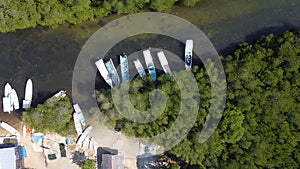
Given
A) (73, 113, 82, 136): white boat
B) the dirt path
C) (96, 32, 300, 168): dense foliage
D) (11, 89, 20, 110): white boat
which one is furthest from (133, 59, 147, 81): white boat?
(11, 89, 20, 110): white boat

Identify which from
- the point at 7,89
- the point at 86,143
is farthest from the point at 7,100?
the point at 86,143

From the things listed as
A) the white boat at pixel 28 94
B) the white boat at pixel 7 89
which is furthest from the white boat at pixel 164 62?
the white boat at pixel 7 89

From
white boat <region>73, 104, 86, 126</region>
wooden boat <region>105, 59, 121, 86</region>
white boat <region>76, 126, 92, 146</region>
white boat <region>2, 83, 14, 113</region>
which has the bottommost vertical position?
white boat <region>76, 126, 92, 146</region>

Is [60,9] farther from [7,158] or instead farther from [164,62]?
[7,158]

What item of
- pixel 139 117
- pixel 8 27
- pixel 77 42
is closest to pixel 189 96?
pixel 139 117

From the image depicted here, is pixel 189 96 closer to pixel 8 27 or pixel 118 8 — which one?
pixel 118 8

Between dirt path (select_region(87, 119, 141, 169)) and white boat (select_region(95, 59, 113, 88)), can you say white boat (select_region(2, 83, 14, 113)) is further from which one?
white boat (select_region(95, 59, 113, 88))
